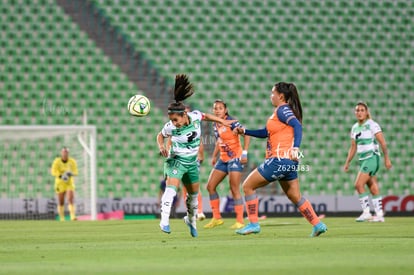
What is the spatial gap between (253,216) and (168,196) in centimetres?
125

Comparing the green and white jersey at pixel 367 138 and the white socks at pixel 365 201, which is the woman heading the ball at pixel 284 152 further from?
the white socks at pixel 365 201

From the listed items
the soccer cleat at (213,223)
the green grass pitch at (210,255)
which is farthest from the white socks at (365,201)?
the green grass pitch at (210,255)

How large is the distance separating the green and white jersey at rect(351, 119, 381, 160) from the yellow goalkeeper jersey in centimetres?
882

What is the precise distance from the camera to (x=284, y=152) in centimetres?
1130

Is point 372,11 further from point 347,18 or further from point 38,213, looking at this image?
point 38,213

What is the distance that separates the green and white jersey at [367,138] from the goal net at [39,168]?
7.91 m

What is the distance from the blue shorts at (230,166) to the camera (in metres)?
16.0

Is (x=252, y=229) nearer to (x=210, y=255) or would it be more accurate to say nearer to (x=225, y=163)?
(x=210, y=255)

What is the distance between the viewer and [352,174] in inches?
1043

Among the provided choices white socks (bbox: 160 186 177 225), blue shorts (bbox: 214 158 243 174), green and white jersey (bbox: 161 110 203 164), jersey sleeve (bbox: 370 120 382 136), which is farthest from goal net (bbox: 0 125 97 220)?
white socks (bbox: 160 186 177 225)

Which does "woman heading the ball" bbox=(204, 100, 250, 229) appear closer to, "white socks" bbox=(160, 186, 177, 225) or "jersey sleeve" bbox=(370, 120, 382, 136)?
"jersey sleeve" bbox=(370, 120, 382, 136)

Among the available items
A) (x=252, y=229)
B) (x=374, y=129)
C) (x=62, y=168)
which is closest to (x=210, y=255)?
(x=252, y=229)

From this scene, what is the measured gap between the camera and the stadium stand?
26219 mm

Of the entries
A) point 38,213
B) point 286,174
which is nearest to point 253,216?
point 286,174
